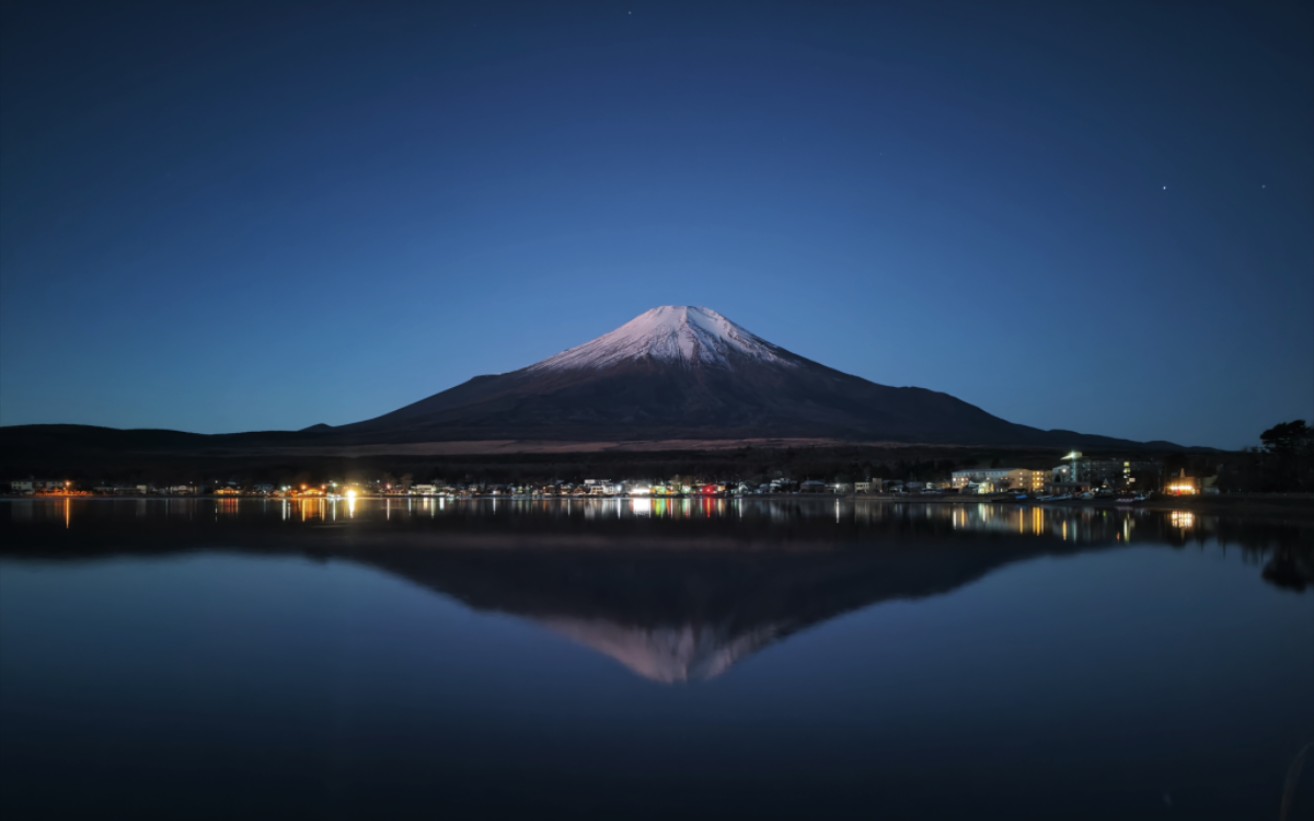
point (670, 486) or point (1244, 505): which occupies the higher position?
point (1244, 505)

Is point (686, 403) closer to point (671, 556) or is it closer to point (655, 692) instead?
point (671, 556)

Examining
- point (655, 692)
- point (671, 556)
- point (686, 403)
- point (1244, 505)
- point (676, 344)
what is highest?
point (676, 344)

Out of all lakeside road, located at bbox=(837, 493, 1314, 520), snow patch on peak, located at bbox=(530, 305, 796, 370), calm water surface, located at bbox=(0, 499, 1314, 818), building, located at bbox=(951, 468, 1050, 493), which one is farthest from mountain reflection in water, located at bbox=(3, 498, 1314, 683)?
snow patch on peak, located at bbox=(530, 305, 796, 370)

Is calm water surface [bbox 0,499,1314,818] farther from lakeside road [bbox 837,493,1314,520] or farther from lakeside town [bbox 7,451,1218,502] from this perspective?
lakeside town [bbox 7,451,1218,502]

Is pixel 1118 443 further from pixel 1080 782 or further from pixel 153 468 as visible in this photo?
pixel 1080 782

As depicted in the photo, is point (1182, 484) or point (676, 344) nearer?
point (1182, 484)

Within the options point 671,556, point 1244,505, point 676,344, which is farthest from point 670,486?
point 671,556

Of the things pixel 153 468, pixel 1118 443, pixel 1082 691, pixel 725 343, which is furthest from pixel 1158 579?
pixel 1118 443
